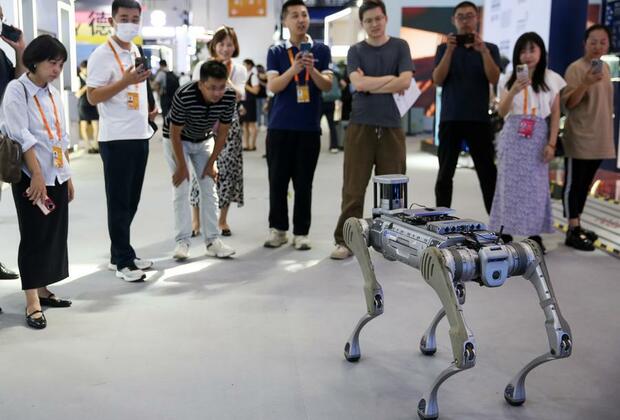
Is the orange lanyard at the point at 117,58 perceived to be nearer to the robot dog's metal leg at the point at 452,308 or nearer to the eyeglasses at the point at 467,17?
the eyeglasses at the point at 467,17

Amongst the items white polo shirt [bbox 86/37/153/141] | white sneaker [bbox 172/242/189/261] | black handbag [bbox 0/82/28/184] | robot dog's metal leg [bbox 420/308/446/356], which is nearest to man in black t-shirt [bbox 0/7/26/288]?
white polo shirt [bbox 86/37/153/141]

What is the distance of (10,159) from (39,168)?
0.52 feet

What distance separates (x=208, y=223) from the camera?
460 centimetres

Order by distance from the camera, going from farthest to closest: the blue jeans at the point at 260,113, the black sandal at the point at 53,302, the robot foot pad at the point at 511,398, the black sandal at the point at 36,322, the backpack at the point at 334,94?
the blue jeans at the point at 260,113
the backpack at the point at 334,94
the black sandal at the point at 53,302
the black sandal at the point at 36,322
the robot foot pad at the point at 511,398

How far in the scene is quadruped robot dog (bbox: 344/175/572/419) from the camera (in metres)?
2.22

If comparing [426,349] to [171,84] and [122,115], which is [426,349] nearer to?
[122,115]

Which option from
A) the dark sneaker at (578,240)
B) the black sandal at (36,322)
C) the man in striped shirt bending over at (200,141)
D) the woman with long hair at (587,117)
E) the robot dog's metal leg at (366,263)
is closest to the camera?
the robot dog's metal leg at (366,263)

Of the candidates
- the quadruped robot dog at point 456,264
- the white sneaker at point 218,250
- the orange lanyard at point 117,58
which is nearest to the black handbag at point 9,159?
the orange lanyard at point 117,58

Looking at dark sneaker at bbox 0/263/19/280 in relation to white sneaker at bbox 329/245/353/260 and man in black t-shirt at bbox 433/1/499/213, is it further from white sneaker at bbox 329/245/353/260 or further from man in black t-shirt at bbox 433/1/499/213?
man in black t-shirt at bbox 433/1/499/213

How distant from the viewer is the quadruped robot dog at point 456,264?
222cm

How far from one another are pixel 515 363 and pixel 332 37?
2402 cm

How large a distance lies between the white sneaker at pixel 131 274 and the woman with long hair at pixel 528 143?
7.37ft

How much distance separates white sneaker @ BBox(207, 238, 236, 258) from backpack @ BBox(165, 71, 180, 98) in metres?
6.09

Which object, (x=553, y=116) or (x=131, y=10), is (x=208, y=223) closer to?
(x=131, y=10)
